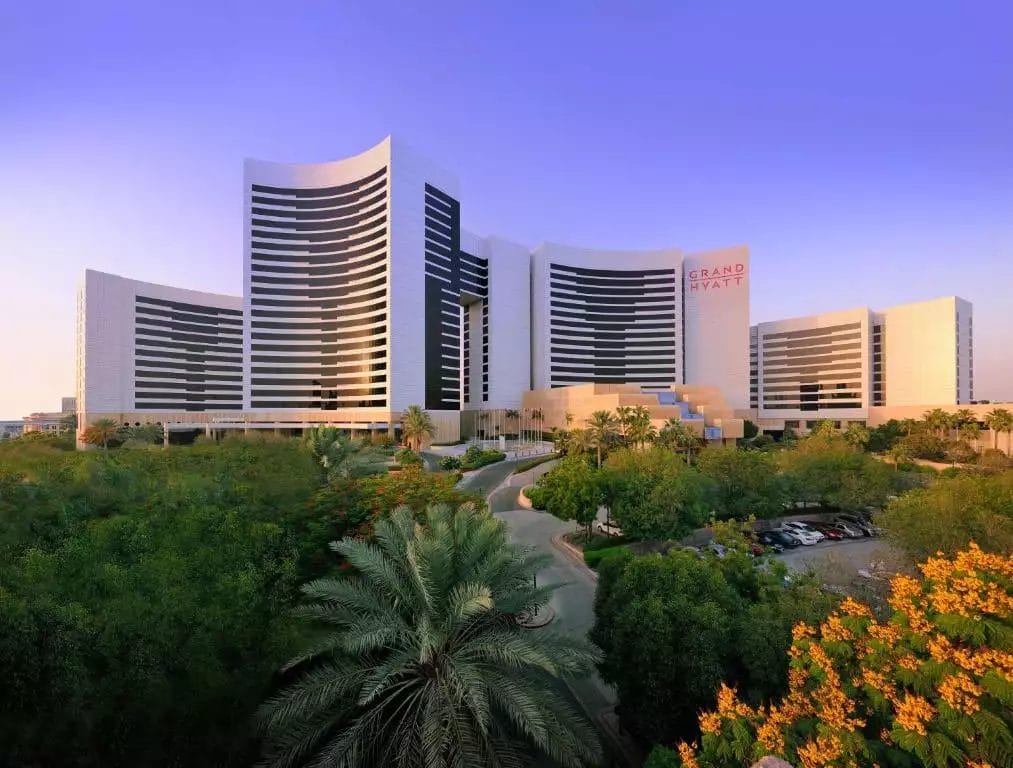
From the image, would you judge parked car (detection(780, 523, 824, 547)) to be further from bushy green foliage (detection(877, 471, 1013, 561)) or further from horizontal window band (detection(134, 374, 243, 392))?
horizontal window band (detection(134, 374, 243, 392))

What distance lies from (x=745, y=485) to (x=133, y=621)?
115ft

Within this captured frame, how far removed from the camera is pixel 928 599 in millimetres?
8141

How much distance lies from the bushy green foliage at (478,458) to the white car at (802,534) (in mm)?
32634

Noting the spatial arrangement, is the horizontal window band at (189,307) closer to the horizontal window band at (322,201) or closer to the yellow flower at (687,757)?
the horizontal window band at (322,201)

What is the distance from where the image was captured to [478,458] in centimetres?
5734

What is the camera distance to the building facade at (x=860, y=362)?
306 feet

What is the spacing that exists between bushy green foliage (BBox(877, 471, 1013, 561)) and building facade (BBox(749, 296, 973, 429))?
93771mm

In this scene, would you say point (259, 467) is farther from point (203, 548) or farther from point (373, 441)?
point (373, 441)

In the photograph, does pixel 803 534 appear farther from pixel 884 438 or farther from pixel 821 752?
pixel 884 438

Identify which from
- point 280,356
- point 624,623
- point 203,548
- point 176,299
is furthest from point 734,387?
point 176,299

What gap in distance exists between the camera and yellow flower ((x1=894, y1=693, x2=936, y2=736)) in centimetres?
644

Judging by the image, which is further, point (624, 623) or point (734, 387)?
point (734, 387)

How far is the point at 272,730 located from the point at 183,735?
1.67 metres

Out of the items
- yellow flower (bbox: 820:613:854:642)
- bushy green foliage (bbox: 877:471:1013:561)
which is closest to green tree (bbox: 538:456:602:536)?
bushy green foliage (bbox: 877:471:1013:561)
